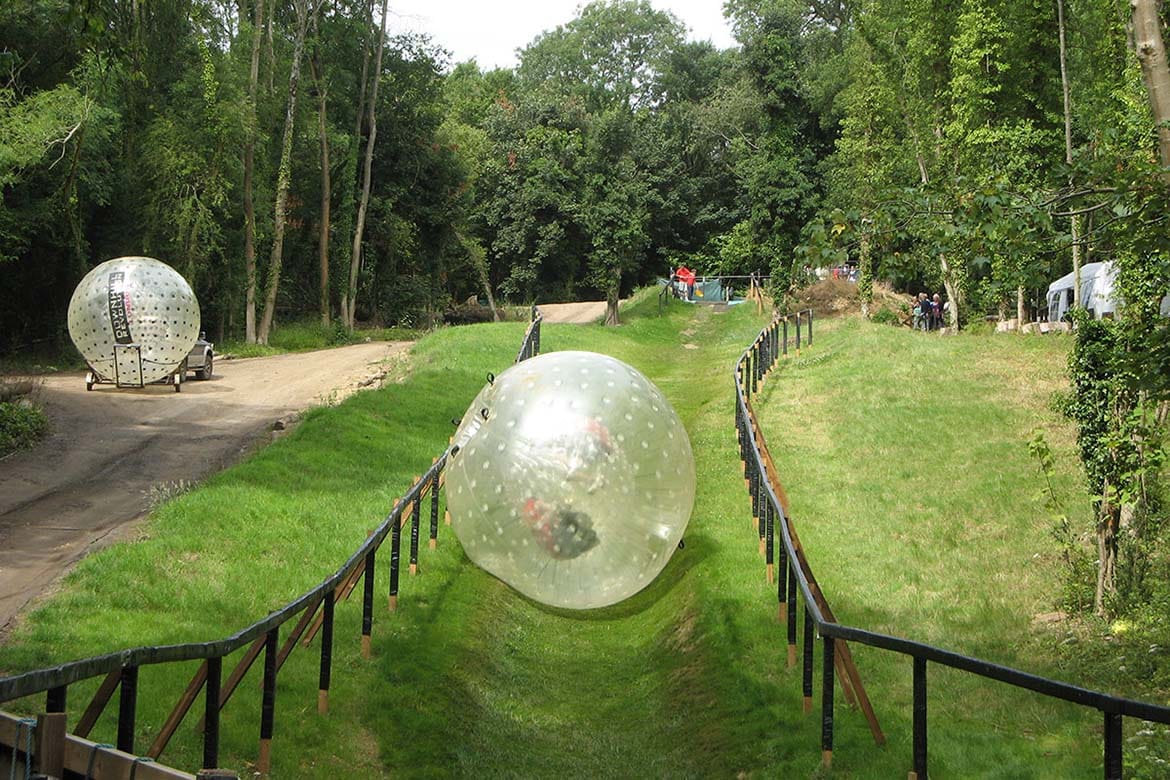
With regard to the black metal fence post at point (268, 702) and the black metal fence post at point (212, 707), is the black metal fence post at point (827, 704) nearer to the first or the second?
the black metal fence post at point (268, 702)

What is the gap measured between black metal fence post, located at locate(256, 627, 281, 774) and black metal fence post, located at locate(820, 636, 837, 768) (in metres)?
3.88

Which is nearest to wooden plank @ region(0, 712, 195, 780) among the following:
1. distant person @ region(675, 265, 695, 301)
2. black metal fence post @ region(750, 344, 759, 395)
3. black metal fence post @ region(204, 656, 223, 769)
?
black metal fence post @ region(204, 656, 223, 769)

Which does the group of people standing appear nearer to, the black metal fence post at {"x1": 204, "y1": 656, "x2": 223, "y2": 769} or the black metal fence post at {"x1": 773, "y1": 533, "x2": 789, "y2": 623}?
the black metal fence post at {"x1": 773, "y1": 533, "x2": 789, "y2": 623}

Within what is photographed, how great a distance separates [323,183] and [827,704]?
4244 centimetres

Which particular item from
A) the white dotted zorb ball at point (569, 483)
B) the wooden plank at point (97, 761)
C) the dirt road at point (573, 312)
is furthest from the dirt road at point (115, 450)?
the dirt road at point (573, 312)

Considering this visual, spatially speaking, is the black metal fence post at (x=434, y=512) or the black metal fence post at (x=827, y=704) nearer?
the black metal fence post at (x=827, y=704)

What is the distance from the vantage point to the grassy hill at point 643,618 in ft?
31.4

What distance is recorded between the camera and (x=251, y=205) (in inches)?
1642

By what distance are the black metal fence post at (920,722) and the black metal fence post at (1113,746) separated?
4.83 feet

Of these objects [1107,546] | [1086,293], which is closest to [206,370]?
[1107,546]

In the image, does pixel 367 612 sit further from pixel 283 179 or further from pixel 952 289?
pixel 283 179

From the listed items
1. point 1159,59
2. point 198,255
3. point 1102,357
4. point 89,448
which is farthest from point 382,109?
point 1159,59

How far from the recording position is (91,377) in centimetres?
2669

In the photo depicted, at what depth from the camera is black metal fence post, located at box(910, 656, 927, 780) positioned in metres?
7.35
